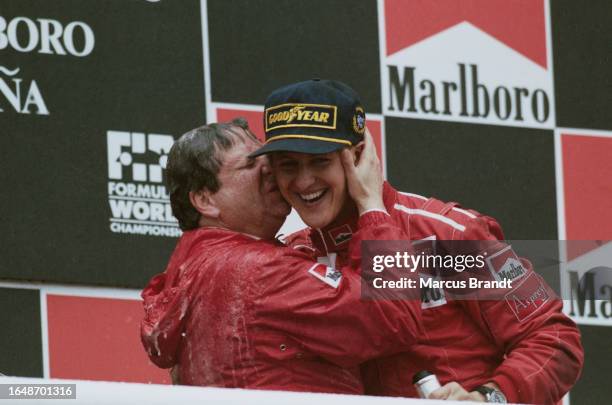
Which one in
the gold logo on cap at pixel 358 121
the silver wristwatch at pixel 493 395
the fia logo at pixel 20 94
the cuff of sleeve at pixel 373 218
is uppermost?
the fia logo at pixel 20 94

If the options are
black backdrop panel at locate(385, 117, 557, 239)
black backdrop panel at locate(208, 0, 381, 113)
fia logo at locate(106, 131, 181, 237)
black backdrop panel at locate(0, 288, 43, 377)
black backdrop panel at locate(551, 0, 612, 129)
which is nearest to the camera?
black backdrop panel at locate(0, 288, 43, 377)

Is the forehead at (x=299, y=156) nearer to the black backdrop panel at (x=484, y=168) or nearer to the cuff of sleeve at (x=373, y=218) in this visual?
the cuff of sleeve at (x=373, y=218)

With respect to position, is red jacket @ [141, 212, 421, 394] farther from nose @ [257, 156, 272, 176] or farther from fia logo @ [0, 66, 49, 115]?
fia logo @ [0, 66, 49, 115]

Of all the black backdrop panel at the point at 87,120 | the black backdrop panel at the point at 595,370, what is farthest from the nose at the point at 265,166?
the black backdrop panel at the point at 595,370

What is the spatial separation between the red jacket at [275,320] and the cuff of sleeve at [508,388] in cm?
19

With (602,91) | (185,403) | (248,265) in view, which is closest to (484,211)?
(602,91)

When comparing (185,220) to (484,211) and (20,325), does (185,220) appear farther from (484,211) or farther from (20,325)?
(484,211)

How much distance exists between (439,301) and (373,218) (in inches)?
8.6

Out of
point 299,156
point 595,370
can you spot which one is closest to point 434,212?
point 299,156

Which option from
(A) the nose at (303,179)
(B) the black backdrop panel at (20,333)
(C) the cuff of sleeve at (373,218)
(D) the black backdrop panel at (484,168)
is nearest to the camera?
(C) the cuff of sleeve at (373,218)

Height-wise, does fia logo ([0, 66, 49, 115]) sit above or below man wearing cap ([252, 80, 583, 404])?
above

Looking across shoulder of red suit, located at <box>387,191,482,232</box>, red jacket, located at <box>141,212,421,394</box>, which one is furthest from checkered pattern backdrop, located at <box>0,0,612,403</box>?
shoulder of red suit, located at <box>387,191,482,232</box>

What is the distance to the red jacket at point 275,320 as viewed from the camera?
11.9ft

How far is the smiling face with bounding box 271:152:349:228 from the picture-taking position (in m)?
3.83
